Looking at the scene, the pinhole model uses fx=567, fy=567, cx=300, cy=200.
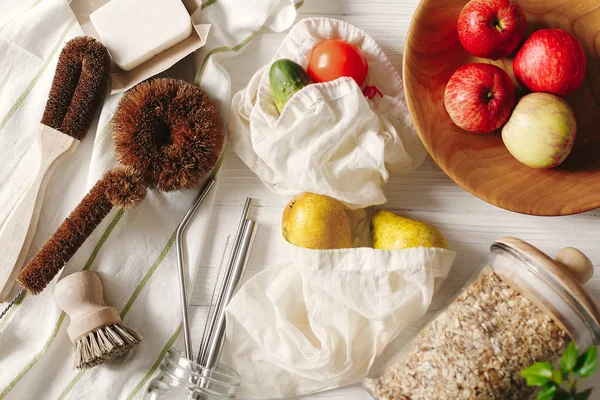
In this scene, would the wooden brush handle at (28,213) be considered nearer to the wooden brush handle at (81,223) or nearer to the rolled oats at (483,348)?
the wooden brush handle at (81,223)

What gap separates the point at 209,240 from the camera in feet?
2.88

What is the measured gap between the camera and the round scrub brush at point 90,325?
2.57 ft

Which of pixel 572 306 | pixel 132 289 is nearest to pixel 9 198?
pixel 132 289

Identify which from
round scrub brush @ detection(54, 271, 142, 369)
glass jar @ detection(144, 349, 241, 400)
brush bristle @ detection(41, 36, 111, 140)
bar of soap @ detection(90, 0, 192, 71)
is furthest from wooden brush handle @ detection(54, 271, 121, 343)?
bar of soap @ detection(90, 0, 192, 71)

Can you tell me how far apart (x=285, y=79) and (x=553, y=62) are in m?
0.36

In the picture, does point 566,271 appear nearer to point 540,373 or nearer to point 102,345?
point 540,373

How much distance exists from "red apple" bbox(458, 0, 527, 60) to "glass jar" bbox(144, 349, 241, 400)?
58cm

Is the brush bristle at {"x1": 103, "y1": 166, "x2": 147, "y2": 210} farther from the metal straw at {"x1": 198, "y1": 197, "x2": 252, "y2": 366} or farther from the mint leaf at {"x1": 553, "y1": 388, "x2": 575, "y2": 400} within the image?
the mint leaf at {"x1": 553, "y1": 388, "x2": 575, "y2": 400}

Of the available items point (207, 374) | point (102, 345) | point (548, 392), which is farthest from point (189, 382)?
point (548, 392)

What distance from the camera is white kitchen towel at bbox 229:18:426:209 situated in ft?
2.61

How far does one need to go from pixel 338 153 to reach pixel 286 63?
149mm

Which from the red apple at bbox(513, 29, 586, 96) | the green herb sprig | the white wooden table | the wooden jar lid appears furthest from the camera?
the white wooden table

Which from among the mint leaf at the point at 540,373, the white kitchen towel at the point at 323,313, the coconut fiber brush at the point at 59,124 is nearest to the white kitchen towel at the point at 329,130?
the white kitchen towel at the point at 323,313

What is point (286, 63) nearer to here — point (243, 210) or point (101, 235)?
point (243, 210)
